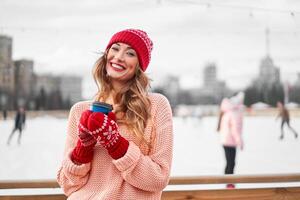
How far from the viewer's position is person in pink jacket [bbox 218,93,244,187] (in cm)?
319

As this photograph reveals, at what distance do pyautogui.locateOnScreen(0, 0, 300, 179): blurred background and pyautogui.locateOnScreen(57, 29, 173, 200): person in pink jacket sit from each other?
1956mm

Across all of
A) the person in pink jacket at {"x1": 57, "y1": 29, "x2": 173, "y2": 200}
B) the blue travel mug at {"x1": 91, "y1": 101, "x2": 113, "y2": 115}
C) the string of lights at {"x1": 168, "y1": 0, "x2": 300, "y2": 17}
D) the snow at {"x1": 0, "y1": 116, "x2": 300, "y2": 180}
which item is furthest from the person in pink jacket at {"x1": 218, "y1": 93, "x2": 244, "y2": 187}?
the blue travel mug at {"x1": 91, "y1": 101, "x2": 113, "y2": 115}

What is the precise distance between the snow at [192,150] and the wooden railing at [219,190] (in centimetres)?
130

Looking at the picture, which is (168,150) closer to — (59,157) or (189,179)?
(189,179)

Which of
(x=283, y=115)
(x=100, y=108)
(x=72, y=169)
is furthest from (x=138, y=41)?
(x=283, y=115)

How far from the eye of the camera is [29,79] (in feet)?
11.4

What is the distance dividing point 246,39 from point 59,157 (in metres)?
1.99

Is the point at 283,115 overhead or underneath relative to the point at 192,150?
overhead

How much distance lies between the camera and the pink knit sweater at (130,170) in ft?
2.74

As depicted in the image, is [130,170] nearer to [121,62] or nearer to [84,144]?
[84,144]

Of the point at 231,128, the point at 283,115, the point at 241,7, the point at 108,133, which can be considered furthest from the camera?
the point at 283,115

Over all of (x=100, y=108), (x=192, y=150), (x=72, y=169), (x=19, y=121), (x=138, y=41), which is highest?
(x=138, y=41)

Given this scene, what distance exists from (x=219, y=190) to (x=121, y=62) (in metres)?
0.72

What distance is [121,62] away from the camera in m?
0.90
